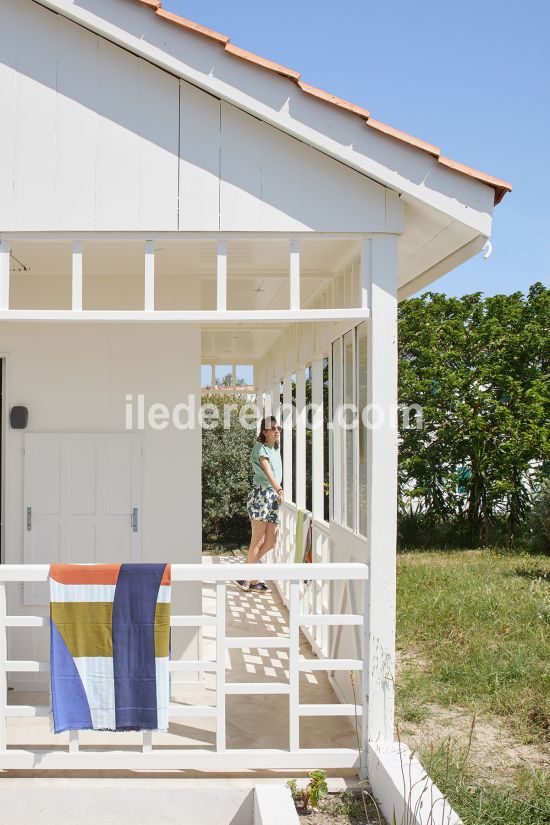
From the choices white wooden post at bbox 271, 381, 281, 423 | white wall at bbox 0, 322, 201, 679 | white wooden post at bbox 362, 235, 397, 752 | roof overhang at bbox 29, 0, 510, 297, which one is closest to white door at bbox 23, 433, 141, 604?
white wall at bbox 0, 322, 201, 679

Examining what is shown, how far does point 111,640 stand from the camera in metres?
4.52

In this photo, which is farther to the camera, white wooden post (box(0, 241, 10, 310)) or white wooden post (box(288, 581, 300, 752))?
white wooden post (box(0, 241, 10, 310))

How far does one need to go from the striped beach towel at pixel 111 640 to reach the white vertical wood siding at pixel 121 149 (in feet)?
6.53

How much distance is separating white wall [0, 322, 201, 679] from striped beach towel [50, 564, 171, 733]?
162 cm

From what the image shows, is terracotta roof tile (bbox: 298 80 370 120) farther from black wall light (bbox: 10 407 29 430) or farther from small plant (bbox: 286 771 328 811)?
small plant (bbox: 286 771 328 811)

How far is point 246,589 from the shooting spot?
10102 mm

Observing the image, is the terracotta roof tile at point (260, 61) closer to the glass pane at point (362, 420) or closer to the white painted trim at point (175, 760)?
the glass pane at point (362, 420)

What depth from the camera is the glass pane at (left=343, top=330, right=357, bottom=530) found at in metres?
5.78

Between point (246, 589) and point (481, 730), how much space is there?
4.99m

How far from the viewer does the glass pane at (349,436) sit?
5.78m

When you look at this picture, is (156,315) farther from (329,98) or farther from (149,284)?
(329,98)

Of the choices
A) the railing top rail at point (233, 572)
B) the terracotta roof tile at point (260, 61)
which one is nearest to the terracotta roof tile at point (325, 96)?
the terracotta roof tile at point (260, 61)

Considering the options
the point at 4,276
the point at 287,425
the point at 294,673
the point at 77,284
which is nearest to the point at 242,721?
the point at 294,673

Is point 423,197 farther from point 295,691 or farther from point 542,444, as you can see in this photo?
point 542,444
